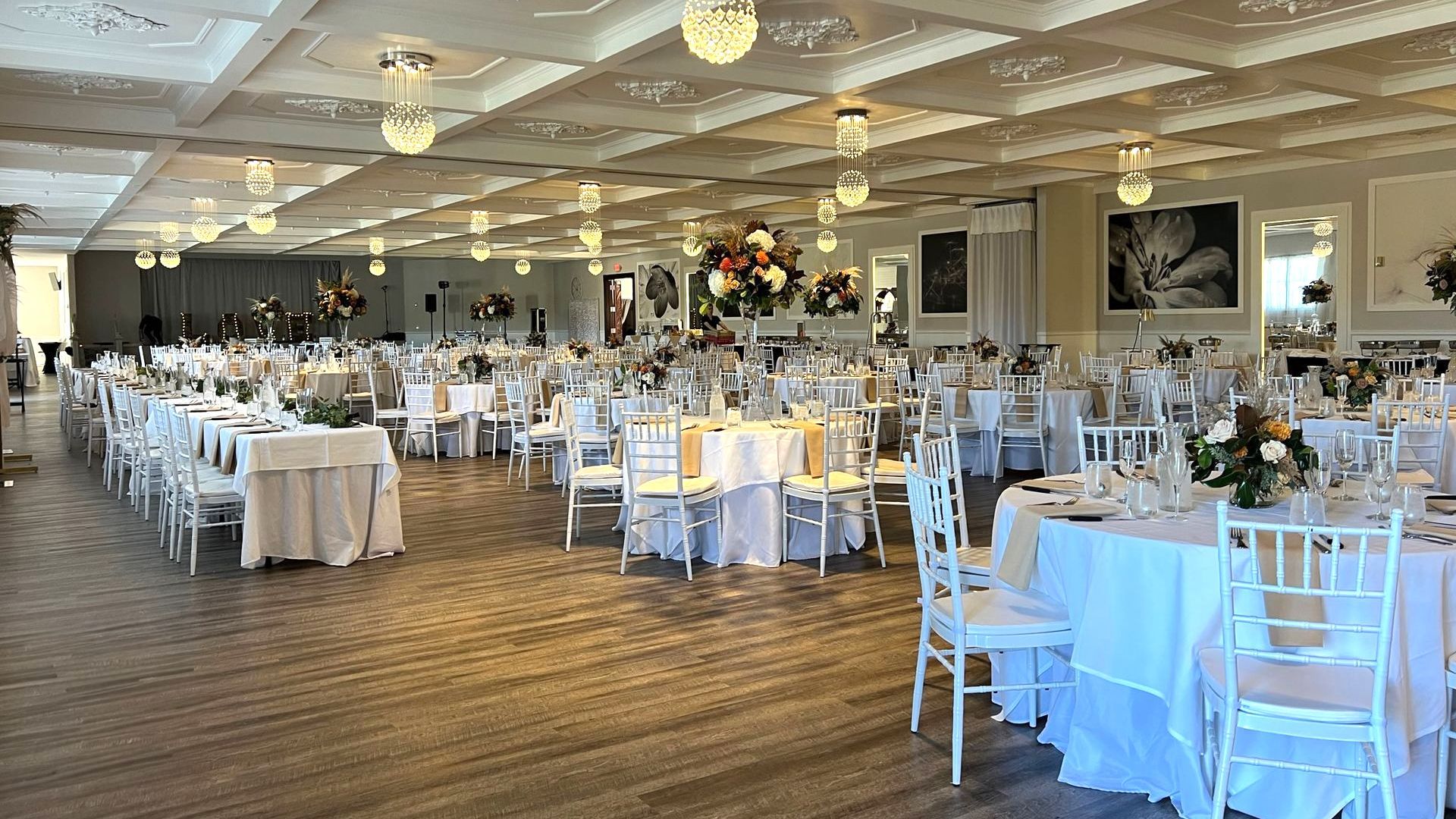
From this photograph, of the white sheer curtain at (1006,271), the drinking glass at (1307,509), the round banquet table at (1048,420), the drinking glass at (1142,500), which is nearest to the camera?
the drinking glass at (1307,509)

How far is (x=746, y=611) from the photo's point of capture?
5.50 meters

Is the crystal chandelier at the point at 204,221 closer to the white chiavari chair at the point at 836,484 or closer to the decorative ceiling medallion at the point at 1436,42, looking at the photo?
the white chiavari chair at the point at 836,484

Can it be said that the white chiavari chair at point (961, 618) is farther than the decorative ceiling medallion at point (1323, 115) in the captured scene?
No

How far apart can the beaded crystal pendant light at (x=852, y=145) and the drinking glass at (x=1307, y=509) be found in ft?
24.1

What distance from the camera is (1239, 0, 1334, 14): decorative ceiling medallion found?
741 cm

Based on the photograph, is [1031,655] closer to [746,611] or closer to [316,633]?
[746,611]

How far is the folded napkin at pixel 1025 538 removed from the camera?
3.61 metres

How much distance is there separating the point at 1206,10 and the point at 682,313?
21.2m

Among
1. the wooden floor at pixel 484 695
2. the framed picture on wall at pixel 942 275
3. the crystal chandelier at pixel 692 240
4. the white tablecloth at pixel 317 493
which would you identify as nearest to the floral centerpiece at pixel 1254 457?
the wooden floor at pixel 484 695

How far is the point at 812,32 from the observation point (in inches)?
311

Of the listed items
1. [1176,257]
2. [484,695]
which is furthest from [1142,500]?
[1176,257]

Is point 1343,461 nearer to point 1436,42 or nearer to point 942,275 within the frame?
point 1436,42

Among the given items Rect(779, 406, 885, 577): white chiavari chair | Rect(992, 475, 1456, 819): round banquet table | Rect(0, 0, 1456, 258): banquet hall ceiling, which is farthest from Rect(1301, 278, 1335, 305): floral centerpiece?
Rect(992, 475, 1456, 819): round banquet table

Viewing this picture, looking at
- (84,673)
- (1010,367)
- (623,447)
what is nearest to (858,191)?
(1010,367)
